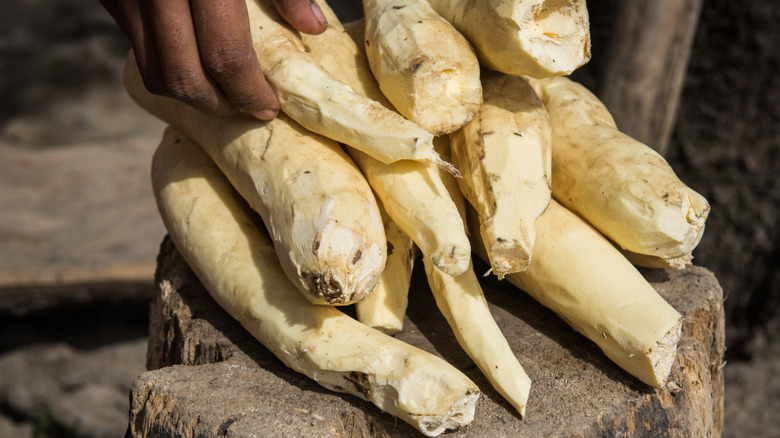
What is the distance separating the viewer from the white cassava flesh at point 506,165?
3.51 ft

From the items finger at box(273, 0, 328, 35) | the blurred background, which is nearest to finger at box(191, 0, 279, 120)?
finger at box(273, 0, 328, 35)

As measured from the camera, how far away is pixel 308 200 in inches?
41.6

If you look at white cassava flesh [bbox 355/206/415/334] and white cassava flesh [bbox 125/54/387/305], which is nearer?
white cassava flesh [bbox 125/54/387/305]

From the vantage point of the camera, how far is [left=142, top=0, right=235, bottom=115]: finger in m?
1.12

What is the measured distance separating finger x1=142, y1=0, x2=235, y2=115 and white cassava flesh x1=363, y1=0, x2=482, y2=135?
28cm

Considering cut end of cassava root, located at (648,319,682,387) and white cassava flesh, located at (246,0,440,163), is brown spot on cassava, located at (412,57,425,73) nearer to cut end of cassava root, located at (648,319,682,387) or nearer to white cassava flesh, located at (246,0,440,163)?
white cassava flesh, located at (246,0,440,163)

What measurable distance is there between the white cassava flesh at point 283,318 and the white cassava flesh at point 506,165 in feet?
0.63

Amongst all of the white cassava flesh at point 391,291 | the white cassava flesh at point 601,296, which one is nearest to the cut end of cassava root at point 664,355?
the white cassava flesh at point 601,296

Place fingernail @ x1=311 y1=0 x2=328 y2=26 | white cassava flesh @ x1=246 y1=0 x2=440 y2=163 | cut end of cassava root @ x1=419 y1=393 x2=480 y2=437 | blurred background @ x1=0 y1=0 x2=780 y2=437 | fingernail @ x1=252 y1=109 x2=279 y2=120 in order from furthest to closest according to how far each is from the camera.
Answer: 1. blurred background @ x1=0 y1=0 x2=780 y2=437
2. fingernail @ x1=311 y1=0 x2=328 y2=26
3. fingernail @ x1=252 y1=109 x2=279 y2=120
4. white cassava flesh @ x1=246 y1=0 x2=440 y2=163
5. cut end of cassava root @ x1=419 y1=393 x2=480 y2=437

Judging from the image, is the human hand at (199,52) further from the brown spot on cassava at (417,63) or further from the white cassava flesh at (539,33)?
the white cassava flesh at (539,33)

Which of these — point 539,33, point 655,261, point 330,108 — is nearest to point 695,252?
point 655,261

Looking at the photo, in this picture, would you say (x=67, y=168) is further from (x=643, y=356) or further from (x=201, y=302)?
(x=643, y=356)

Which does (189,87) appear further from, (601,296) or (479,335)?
(601,296)

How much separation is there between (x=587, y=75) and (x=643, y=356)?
2.08 metres
